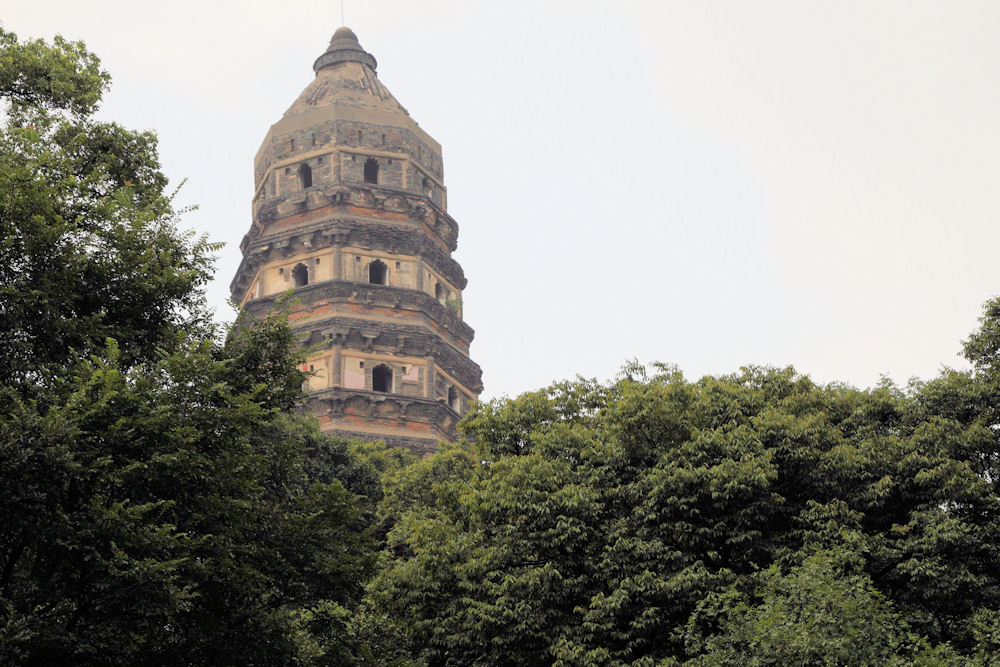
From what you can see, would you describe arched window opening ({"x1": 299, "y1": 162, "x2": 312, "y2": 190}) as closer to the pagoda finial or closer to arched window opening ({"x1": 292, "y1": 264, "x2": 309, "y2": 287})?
arched window opening ({"x1": 292, "y1": 264, "x2": 309, "y2": 287})

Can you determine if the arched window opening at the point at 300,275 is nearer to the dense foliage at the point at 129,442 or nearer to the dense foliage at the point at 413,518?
the dense foliage at the point at 413,518

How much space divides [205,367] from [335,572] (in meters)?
3.76

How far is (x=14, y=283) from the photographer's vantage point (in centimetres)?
1681

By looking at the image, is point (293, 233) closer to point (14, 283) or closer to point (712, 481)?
point (712, 481)

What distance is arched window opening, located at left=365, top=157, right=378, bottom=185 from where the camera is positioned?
51469 mm

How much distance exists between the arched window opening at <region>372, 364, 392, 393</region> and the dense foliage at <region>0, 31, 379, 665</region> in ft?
84.2

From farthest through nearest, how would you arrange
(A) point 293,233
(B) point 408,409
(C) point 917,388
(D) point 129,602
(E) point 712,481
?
1. (A) point 293,233
2. (B) point 408,409
3. (C) point 917,388
4. (E) point 712,481
5. (D) point 129,602

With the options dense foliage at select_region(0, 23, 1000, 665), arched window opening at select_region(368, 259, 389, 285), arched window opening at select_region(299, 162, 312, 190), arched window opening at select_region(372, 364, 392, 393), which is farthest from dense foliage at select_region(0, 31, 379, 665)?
arched window opening at select_region(299, 162, 312, 190)

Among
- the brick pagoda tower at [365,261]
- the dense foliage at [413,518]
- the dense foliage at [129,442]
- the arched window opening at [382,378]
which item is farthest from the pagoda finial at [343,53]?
the dense foliage at [129,442]

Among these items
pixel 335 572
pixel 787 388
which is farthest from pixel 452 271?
pixel 335 572

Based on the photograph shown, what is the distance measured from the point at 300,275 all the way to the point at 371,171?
516 cm

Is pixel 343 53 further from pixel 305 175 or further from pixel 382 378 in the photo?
pixel 382 378

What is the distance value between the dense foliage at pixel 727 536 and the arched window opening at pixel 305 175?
26583 mm

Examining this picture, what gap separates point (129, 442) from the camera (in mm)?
15844
